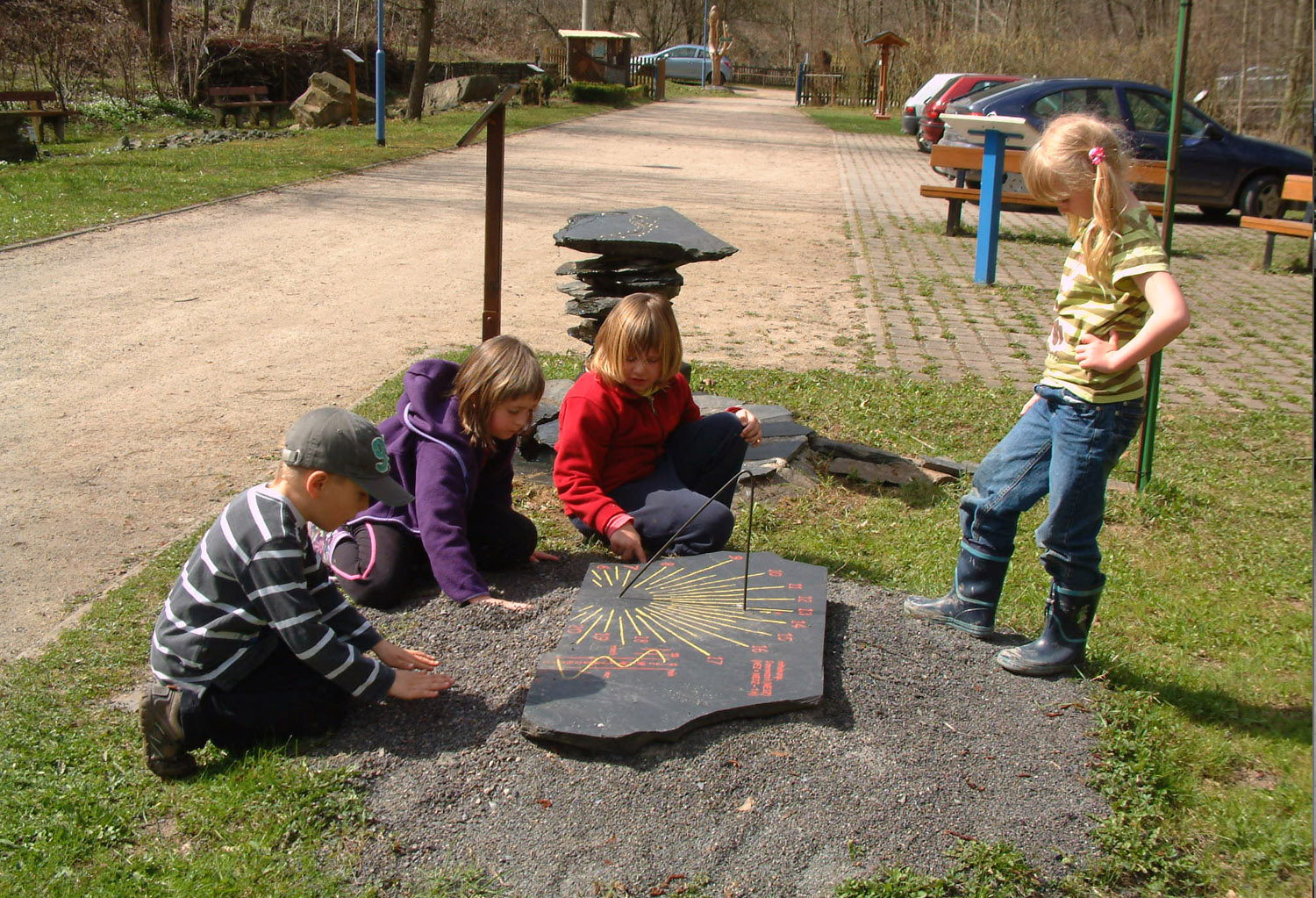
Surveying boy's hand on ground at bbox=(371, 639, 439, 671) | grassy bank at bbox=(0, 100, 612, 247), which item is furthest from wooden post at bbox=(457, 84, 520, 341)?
grassy bank at bbox=(0, 100, 612, 247)

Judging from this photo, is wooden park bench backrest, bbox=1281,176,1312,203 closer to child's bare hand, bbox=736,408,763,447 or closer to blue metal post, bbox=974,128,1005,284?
blue metal post, bbox=974,128,1005,284

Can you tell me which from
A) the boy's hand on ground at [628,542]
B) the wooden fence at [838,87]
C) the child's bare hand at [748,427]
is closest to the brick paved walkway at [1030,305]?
the child's bare hand at [748,427]

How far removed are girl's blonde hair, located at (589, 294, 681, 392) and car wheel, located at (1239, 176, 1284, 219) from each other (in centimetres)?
1275

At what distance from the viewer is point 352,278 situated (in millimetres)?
9031

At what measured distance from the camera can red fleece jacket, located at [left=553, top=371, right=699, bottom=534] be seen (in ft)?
12.4

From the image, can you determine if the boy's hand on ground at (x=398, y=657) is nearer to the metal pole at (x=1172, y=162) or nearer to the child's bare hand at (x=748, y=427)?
the child's bare hand at (x=748, y=427)

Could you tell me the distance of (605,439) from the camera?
3.94 metres

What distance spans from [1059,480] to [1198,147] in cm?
1281

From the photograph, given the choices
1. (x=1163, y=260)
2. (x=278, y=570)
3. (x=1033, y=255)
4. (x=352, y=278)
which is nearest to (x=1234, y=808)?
(x=1163, y=260)

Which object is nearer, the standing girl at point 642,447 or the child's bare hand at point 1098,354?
the child's bare hand at point 1098,354

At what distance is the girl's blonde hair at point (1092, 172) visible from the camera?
300 cm

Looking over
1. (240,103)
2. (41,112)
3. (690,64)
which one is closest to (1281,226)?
(41,112)

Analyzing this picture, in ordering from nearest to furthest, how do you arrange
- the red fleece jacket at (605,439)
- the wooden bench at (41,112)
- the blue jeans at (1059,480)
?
1. the blue jeans at (1059,480)
2. the red fleece jacket at (605,439)
3. the wooden bench at (41,112)

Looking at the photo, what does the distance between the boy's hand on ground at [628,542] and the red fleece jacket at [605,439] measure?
0.19 ft
